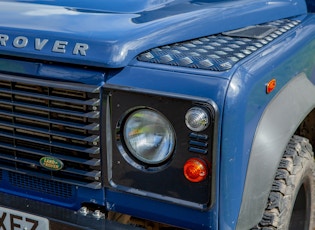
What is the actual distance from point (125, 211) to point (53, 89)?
1.80 feet

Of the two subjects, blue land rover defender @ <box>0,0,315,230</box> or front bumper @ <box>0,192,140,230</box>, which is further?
front bumper @ <box>0,192,140,230</box>

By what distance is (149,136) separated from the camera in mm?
1969

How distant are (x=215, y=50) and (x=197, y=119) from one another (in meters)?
0.44

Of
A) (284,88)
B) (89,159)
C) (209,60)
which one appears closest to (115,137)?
(89,159)

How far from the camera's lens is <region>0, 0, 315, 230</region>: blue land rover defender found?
74.4 inches

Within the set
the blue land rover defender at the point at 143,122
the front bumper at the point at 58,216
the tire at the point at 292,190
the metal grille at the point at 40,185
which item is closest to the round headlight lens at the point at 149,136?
the blue land rover defender at the point at 143,122

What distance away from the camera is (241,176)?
1945mm

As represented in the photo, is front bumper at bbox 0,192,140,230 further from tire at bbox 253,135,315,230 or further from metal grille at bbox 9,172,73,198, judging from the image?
tire at bbox 253,135,315,230

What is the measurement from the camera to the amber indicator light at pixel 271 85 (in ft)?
6.82

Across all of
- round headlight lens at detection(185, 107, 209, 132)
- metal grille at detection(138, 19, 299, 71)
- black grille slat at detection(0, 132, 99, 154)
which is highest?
metal grille at detection(138, 19, 299, 71)

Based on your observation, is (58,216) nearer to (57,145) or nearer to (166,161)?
(57,145)

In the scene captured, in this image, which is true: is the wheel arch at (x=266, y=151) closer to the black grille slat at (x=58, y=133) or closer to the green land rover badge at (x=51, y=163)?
the black grille slat at (x=58, y=133)

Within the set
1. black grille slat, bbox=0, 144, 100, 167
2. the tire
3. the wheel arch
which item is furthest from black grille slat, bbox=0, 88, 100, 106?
the tire

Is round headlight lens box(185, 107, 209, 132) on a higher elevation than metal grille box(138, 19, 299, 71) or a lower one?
lower
